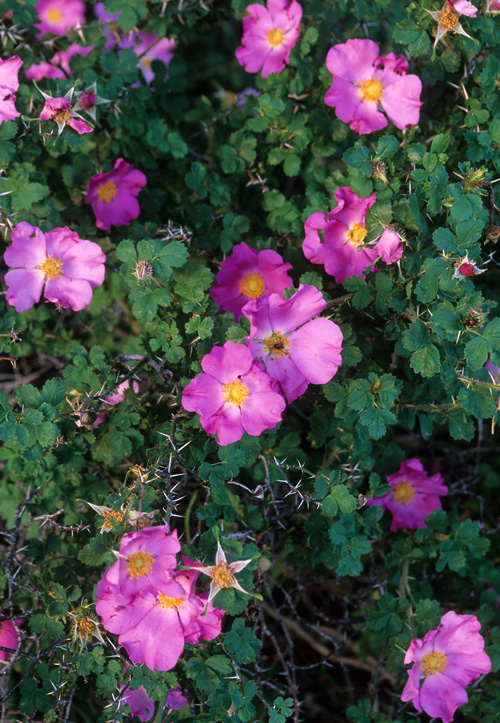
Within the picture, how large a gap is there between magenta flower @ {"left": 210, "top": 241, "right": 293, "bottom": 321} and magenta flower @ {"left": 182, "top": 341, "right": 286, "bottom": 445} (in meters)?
0.37

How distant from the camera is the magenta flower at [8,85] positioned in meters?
1.90

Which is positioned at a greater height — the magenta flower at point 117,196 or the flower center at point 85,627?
the magenta flower at point 117,196

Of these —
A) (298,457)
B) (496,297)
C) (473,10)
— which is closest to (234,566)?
(298,457)

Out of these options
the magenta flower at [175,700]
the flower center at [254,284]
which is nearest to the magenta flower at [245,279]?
the flower center at [254,284]

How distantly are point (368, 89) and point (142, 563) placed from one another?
1640 millimetres

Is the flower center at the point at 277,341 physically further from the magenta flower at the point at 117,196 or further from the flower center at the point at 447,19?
the flower center at the point at 447,19

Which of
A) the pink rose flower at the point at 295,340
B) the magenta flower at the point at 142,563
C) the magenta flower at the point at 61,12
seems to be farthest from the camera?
the magenta flower at the point at 61,12

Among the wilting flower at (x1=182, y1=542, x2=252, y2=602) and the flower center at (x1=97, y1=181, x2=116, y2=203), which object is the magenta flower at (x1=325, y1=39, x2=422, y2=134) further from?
the wilting flower at (x1=182, y1=542, x2=252, y2=602)

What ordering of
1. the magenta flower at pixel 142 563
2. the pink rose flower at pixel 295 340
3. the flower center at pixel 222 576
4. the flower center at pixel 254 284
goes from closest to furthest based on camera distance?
the magenta flower at pixel 142 563 < the flower center at pixel 222 576 < the pink rose flower at pixel 295 340 < the flower center at pixel 254 284

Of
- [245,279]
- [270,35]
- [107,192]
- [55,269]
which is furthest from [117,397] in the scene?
[270,35]

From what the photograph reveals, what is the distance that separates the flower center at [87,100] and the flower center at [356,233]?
92cm

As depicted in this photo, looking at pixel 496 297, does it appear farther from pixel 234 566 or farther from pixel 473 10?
pixel 234 566

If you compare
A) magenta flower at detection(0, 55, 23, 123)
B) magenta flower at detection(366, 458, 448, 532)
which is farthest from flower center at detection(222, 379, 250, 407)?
magenta flower at detection(0, 55, 23, 123)

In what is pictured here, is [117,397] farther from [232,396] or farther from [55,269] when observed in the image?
[232,396]
